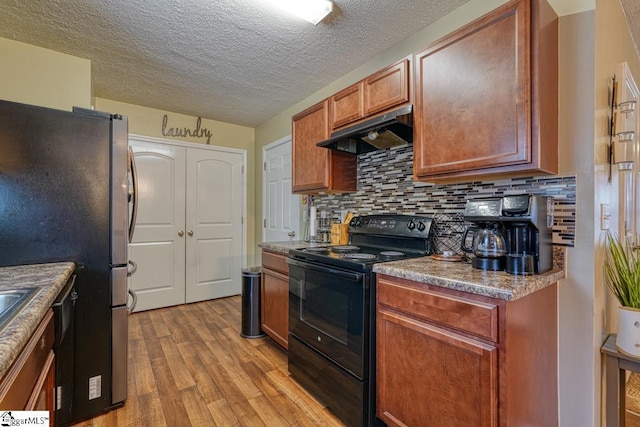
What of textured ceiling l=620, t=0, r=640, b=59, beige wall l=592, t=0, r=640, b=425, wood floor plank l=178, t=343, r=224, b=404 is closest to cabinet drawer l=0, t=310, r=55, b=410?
wood floor plank l=178, t=343, r=224, b=404

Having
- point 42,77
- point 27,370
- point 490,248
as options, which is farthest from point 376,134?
point 42,77

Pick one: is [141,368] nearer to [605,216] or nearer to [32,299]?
[32,299]

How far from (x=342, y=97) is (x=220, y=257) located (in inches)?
110

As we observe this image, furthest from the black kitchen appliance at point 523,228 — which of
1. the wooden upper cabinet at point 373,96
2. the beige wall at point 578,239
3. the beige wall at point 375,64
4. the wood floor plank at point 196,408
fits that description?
the wood floor plank at point 196,408

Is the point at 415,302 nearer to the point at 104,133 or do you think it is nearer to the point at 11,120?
the point at 104,133

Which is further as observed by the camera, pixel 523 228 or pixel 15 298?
pixel 523 228

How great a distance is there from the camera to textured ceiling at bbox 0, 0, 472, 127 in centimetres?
192

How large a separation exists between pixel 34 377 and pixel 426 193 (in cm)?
200

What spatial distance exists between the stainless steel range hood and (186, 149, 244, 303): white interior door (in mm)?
2194

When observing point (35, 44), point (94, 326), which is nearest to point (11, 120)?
point (94, 326)

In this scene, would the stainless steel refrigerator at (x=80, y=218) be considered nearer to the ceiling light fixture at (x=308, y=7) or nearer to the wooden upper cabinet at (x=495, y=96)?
the ceiling light fixture at (x=308, y=7)

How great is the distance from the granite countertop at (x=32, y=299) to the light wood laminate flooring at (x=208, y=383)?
3.00 feet

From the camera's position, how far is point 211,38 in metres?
2.22

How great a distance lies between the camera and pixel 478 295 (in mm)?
1149
